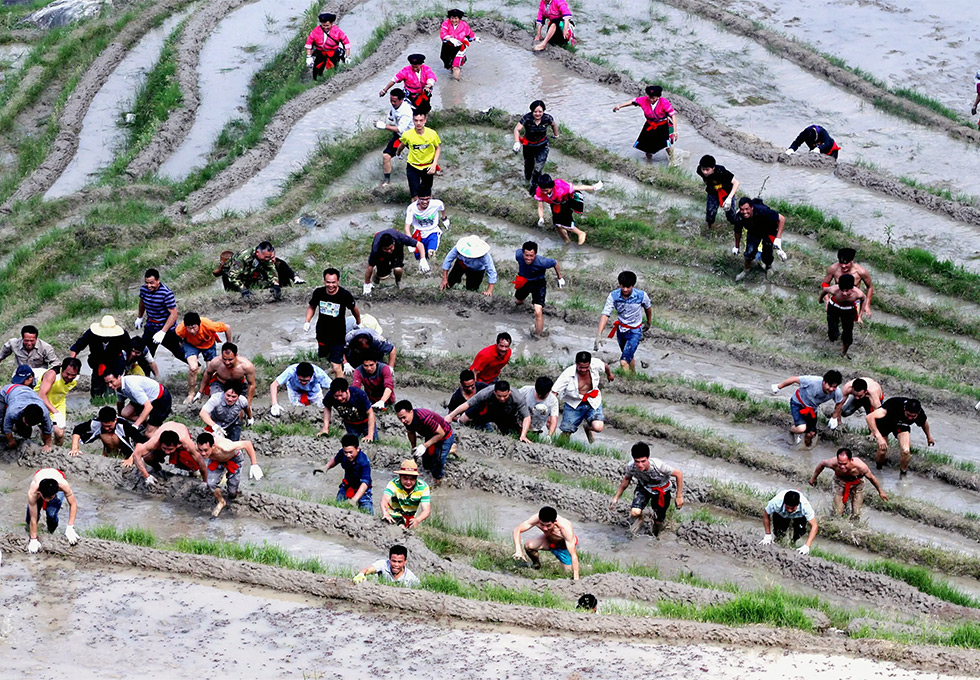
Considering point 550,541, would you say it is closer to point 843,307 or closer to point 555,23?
point 843,307

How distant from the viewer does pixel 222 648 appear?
12.1 m

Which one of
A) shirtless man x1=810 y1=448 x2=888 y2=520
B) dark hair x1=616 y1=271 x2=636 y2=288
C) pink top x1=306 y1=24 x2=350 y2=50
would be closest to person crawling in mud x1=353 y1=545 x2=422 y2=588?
shirtless man x1=810 y1=448 x2=888 y2=520

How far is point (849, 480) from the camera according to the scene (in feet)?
48.8

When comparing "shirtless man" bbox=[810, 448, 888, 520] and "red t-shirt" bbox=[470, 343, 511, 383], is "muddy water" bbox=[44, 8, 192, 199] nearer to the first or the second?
"red t-shirt" bbox=[470, 343, 511, 383]

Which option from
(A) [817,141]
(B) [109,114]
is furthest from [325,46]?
(A) [817,141]

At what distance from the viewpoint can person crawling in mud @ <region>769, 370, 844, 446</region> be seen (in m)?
16.1

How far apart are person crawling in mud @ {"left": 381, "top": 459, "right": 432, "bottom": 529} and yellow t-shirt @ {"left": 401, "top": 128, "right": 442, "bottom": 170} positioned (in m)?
8.87

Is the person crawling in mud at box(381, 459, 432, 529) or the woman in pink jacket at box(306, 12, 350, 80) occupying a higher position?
the woman in pink jacket at box(306, 12, 350, 80)

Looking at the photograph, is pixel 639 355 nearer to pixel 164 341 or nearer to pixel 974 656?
pixel 164 341

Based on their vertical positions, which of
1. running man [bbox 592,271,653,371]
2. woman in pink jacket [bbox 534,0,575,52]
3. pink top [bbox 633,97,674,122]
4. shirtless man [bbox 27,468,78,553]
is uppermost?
woman in pink jacket [bbox 534,0,575,52]

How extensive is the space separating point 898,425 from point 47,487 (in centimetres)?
938

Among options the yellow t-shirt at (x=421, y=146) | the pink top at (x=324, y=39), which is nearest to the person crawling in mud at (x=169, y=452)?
the yellow t-shirt at (x=421, y=146)

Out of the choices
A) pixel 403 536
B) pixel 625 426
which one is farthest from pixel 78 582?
pixel 625 426

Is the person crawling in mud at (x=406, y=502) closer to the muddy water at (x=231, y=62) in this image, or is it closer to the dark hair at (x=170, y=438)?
the dark hair at (x=170, y=438)
